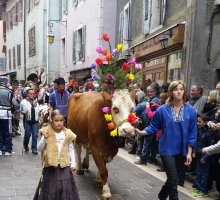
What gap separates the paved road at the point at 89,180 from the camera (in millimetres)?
5434

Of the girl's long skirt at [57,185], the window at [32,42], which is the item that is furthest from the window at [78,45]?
the girl's long skirt at [57,185]

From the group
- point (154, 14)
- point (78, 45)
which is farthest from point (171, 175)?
point (78, 45)

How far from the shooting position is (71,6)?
847 inches

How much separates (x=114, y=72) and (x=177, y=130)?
1.38 metres

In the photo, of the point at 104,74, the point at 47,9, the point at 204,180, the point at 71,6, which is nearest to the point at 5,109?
the point at 104,74

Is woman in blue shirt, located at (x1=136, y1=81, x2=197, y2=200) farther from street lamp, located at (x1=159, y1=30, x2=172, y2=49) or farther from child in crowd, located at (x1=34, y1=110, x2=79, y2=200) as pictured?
street lamp, located at (x1=159, y1=30, x2=172, y2=49)

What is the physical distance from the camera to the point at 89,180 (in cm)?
627

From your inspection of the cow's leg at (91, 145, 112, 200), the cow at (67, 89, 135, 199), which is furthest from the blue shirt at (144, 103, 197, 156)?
the cow's leg at (91, 145, 112, 200)

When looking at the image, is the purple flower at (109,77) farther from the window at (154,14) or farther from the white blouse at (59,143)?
the window at (154,14)

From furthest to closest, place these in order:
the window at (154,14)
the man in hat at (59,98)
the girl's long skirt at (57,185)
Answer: the window at (154,14) → the man in hat at (59,98) → the girl's long skirt at (57,185)

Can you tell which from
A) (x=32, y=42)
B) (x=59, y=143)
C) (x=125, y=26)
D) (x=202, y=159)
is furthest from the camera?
(x=32, y=42)

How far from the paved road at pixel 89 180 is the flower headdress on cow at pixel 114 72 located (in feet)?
5.73

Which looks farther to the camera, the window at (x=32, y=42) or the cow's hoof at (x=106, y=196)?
the window at (x=32, y=42)

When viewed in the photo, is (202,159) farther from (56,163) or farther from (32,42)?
(32,42)
